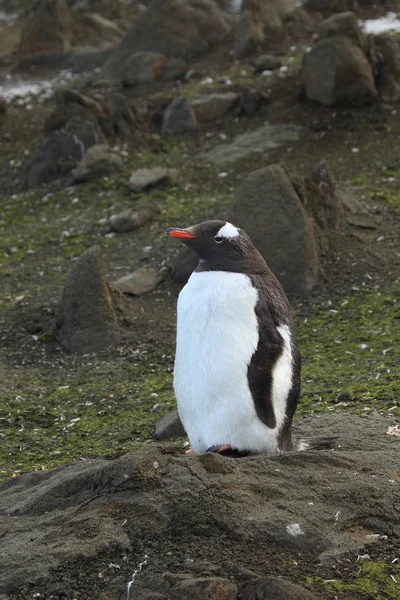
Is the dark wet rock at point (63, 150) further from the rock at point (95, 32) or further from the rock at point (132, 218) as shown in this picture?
the rock at point (95, 32)

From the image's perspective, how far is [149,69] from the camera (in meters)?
17.0

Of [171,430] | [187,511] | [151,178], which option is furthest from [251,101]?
[187,511]

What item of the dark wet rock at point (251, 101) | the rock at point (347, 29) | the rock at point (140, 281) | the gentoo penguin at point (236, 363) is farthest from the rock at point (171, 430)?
the dark wet rock at point (251, 101)

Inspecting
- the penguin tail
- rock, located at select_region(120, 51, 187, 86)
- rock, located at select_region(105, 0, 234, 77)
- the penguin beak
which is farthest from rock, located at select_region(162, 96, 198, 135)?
the penguin tail

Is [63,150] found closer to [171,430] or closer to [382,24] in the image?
[382,24]

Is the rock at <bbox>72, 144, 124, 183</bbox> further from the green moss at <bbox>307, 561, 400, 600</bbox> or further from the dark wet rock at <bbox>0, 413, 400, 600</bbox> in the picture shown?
the green moss at <bbox>307, 561, 400, 600</bbox>

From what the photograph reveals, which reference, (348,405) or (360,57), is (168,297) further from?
(360,57)

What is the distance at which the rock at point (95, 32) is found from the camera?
21141mm

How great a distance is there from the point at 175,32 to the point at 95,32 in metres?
4.09

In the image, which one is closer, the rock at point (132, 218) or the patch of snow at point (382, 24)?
the rock at point (132, 218)

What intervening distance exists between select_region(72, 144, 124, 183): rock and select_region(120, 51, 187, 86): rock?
3648 mm

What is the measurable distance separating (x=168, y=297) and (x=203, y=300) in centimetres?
443

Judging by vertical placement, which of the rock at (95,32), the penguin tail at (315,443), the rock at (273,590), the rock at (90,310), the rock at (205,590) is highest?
the rock at (205,590)

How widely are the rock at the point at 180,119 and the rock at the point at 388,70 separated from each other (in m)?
2.55
